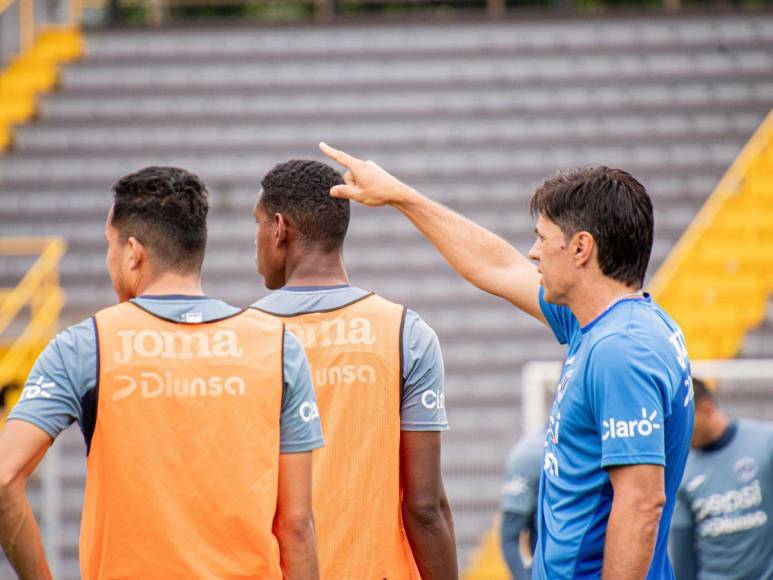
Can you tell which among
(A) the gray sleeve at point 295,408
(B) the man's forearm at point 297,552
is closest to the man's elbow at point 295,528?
(B) the man's forearm at point 297,552

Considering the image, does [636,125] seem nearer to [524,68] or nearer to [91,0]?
[524,68]

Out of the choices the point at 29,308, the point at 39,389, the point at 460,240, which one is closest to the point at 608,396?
the point at 460,240

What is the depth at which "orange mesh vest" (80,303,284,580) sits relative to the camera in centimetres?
286

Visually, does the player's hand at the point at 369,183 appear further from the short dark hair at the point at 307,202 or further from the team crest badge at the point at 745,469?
the team crest badge at the point at 745,469

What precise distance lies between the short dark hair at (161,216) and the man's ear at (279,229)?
485mm

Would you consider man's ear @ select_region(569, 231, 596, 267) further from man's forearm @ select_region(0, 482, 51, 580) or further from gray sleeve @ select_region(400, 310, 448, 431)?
man's forearm @ select_region(0, 482, 51, 580)

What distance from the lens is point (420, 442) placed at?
3.46m

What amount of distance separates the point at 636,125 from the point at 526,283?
9836mm

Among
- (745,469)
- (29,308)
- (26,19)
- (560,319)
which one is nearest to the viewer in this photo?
(560,319)

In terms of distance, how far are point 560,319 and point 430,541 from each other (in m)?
0.78

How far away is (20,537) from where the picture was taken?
9.22 ft

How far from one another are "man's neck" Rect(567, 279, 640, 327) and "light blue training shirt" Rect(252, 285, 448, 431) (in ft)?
2.16

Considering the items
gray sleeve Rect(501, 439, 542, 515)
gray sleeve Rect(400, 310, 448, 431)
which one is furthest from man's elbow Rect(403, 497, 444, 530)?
gray sleeve Rect(501, 439, 542, 515)

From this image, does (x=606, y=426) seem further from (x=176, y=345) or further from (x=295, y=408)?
(x=176, y=345)
